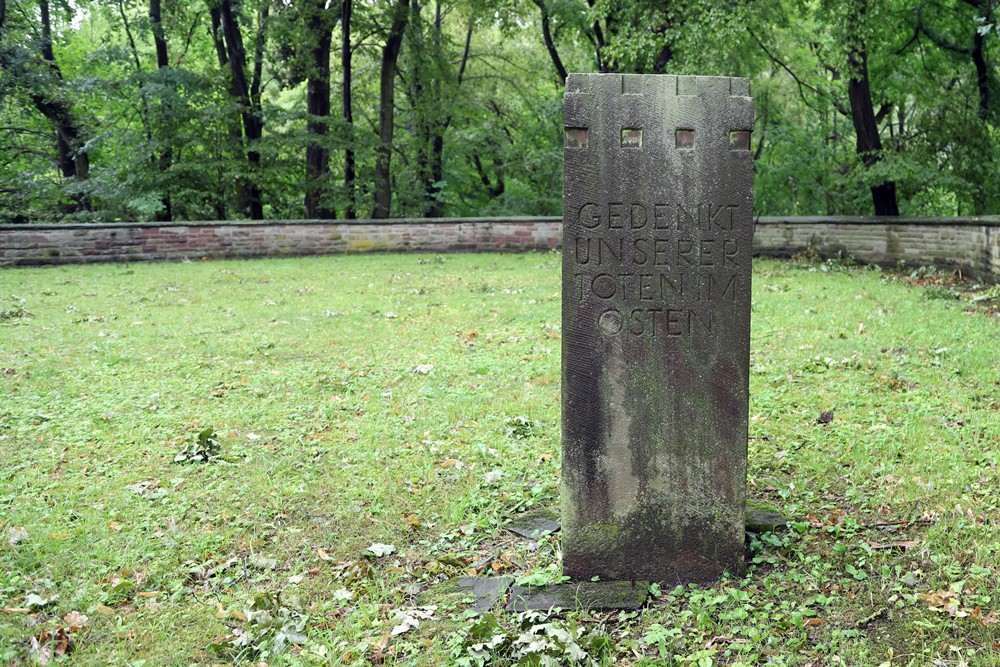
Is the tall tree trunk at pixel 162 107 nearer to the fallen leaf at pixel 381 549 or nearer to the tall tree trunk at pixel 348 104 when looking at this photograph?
the tall tree trunk at pixel 348 104

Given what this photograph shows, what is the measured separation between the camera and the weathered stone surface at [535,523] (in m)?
3.85

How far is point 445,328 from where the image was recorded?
8.67 m

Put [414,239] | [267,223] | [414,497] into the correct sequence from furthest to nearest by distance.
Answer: [414,239], [267,223], [414,497]

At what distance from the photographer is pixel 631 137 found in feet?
10.2

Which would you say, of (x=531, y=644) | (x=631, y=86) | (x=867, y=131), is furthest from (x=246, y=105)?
(x=531, y=644)

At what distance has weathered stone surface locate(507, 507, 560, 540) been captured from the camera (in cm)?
385

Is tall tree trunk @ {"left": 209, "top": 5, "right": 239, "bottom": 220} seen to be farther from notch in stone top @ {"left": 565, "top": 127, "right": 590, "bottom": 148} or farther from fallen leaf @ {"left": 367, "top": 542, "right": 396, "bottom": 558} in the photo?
notch in stone top @ {"left": 565, "top": 127, "right": 590, "bottom": 148}

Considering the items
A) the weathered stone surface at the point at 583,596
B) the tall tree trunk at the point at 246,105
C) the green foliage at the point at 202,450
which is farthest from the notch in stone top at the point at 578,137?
the tall tree trunk at the point at 246,105

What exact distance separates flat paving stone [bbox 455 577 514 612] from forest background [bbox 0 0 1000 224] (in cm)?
1357

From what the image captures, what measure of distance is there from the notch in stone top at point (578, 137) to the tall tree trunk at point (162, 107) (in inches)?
698

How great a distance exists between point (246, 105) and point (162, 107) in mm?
1945

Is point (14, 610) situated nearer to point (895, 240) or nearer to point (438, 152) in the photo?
point (895, 240)

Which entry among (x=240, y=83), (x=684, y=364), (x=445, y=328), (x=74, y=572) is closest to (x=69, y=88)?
(x=240, y=83)

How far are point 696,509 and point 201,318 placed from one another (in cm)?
741
